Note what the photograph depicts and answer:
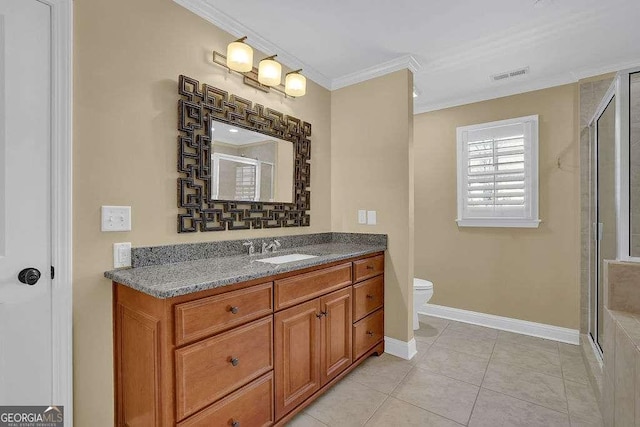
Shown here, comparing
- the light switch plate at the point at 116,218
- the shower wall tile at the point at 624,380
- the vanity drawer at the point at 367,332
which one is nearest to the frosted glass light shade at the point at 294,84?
the light switch plate at the point at 116,218

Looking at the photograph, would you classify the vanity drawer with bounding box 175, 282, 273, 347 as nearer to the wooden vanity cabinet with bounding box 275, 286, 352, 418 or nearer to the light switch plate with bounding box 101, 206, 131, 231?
the wooden vanity cabinet with bounding box 275, 286, 352, 418

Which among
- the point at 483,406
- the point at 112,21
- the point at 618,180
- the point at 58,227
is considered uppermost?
the point at 112,21

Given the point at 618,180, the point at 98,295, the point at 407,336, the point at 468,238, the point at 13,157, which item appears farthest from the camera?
the point at 468,238

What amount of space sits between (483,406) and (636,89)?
6.37 feet

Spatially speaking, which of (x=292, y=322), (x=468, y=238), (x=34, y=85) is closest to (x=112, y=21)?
(x=34, y=85)

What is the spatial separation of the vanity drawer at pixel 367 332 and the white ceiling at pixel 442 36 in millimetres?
2121

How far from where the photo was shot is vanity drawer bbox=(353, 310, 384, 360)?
228cm

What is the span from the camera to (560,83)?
9.27 feet

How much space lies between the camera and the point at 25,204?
4.17ft

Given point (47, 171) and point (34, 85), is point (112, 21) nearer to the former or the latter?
point (34, 85)

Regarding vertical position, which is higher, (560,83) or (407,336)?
(560,83)

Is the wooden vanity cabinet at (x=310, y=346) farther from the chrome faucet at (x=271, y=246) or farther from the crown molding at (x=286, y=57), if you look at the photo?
the crown molding at (x=286, y=57)

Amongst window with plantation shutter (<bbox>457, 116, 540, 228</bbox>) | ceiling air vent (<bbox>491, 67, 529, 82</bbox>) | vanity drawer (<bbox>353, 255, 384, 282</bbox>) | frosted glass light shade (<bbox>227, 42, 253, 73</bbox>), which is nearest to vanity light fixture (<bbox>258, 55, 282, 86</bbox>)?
frosted glass light shade (<bbox>227, 42, 253, 73</bbox>)

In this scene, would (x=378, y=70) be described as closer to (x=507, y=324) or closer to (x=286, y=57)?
(x=286, y=57)
